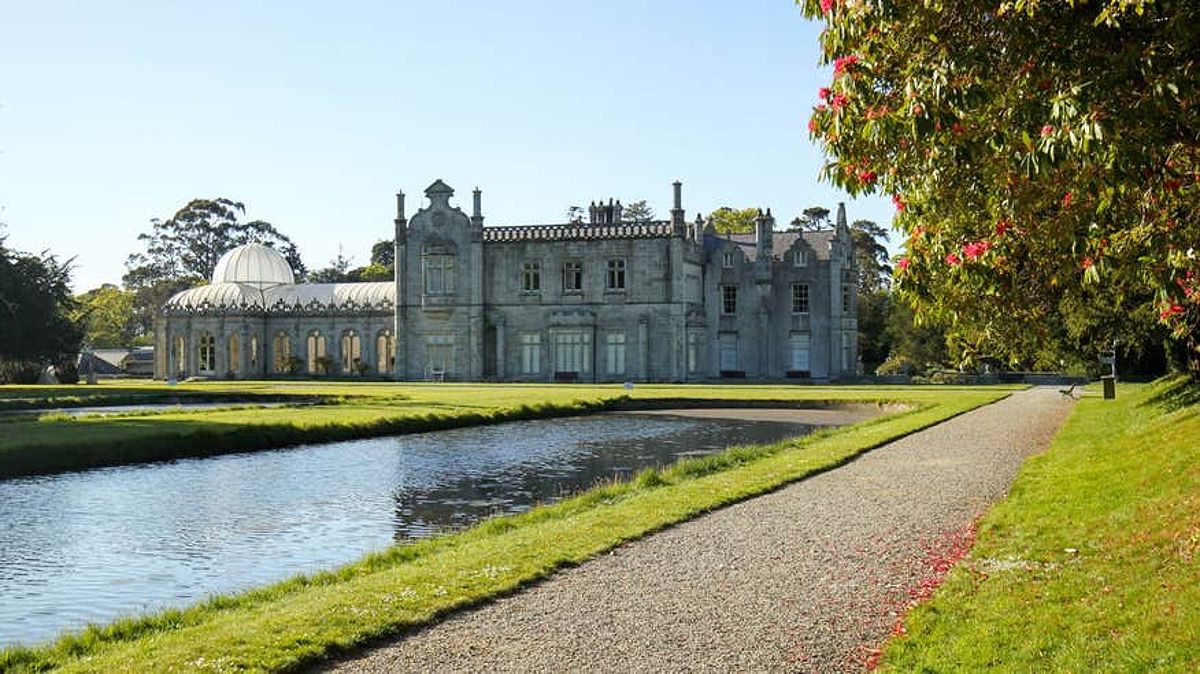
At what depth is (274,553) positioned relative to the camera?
13695 mm

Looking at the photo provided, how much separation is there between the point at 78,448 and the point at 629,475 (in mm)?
9824

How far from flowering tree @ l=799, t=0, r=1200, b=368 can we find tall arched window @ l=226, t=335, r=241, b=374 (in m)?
63.5

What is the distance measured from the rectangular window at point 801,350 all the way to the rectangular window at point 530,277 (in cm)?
1368

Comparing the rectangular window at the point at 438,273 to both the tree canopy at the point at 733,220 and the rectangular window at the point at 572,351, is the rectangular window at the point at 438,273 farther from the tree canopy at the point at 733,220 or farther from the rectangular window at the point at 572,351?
the tree canopy at the point at 733,220

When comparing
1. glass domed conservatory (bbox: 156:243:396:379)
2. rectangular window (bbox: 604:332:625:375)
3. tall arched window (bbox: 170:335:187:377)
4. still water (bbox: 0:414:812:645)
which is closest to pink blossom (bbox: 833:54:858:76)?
still water (bbox: 0:414:812:645)

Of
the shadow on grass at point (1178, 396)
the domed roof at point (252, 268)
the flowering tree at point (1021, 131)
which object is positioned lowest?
the shadow on grass at point (1178, 396)

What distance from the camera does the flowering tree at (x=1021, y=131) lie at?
22.7 ft

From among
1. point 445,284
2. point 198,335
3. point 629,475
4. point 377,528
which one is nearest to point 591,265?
point 445,284

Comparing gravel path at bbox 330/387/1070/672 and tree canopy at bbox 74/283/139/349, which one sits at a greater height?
tree canopy at bbox 74/283/139/349

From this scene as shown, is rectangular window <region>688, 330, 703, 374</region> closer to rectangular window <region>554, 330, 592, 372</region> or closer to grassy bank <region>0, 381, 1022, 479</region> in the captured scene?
rectangular window <region>554, 330, 592, 372</region>

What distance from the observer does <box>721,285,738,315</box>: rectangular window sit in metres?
65.1

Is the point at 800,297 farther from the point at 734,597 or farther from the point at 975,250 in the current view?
the point at 975,250

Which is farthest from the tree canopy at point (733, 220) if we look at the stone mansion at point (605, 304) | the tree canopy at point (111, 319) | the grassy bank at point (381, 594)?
the grassy bank at point (381, 594)

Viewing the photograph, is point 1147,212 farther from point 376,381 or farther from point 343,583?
point 376,381
